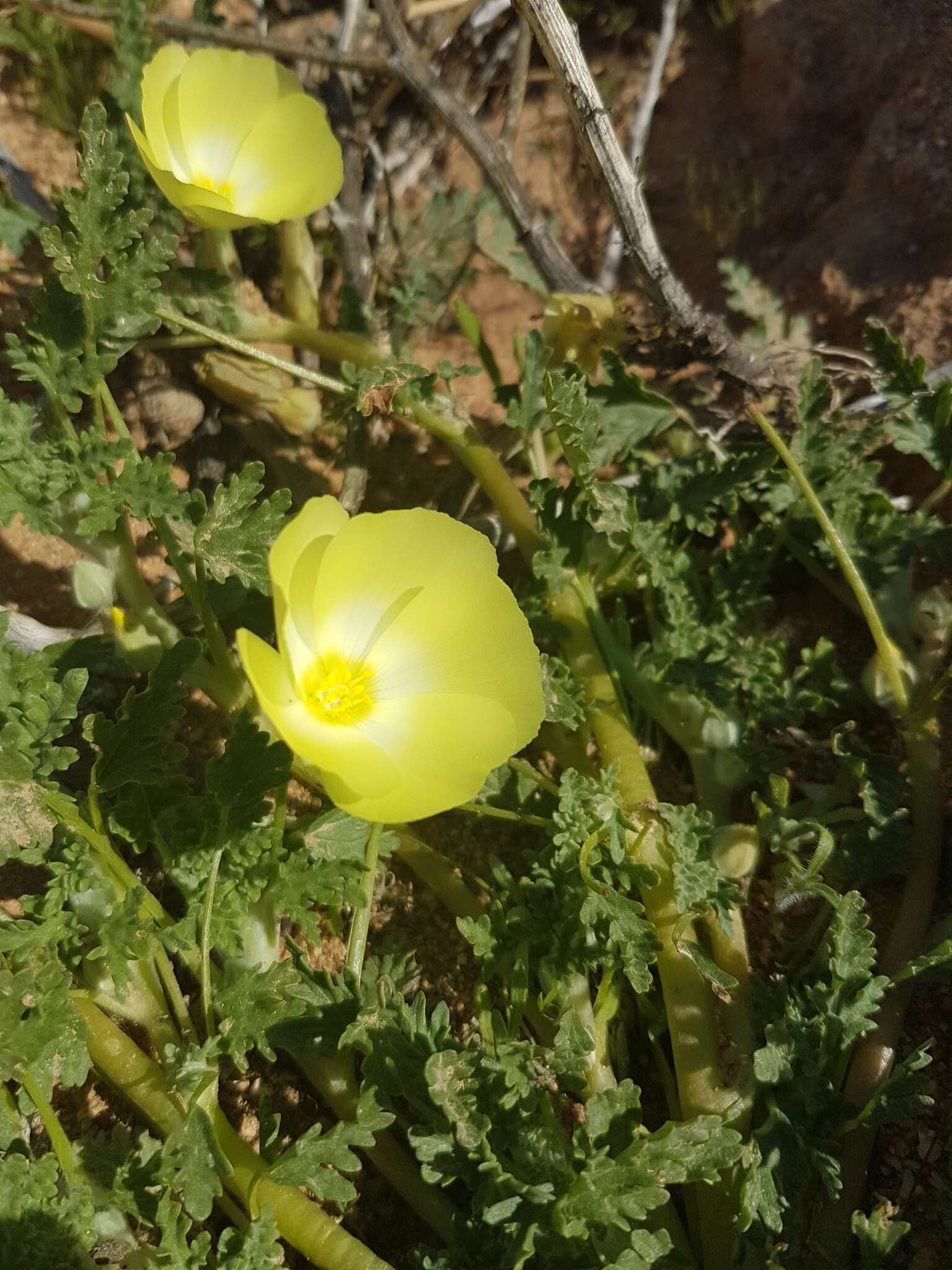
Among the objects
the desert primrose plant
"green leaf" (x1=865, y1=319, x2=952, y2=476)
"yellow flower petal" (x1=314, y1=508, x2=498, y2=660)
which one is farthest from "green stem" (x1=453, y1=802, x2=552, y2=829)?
"green leaf" (x1=865, y1=319, x2=952, y2=476)

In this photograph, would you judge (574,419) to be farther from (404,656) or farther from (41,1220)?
(41,1220)

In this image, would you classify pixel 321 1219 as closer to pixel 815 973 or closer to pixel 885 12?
pixel 815 973

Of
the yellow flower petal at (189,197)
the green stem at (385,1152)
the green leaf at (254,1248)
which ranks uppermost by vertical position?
the yellow flower petal at (189,197)

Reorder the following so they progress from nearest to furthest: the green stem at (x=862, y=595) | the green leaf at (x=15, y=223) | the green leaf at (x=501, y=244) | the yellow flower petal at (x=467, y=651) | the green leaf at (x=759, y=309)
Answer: the yellow flower petal at (x=467, y=651) → the green stem at (x=862, y=595) → the green leaf at (x=15, y=223) → the green leaf at (x=759, y=309) → the green leaf at (x=501, y=244)

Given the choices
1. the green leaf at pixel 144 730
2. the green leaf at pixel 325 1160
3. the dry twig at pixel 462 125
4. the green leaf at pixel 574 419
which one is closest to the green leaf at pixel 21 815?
the green leaf at pixel 144 730

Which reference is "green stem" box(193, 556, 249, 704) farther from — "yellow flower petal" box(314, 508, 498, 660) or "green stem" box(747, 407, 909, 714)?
"green stem" box(747, 407, 909, 714)

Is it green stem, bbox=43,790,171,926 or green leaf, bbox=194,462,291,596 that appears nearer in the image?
green stem, bbox=43,790,171,926

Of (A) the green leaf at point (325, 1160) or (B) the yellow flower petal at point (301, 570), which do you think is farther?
(A) the green leaf at point (325, 1160)

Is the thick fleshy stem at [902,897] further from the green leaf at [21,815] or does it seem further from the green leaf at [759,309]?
the green leaf at [21,815]
